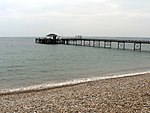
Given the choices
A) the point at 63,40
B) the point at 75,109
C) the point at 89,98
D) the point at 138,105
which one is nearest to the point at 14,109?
the point at 75,109

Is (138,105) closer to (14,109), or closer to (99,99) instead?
(99,99)

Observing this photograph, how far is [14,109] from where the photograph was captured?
8.54 metres

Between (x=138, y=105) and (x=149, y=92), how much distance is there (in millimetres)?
2482

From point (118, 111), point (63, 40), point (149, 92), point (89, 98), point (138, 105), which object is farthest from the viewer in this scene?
point (63, 40)

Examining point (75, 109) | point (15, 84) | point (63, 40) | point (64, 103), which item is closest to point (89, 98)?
point (64, 103)

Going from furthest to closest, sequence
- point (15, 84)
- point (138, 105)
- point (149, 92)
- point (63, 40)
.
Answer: point (63, 40) < point (15, 84) < point (149, 92) < point (138, 105)

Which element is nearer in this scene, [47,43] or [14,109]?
[14,109]

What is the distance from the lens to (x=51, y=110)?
8.14 meters

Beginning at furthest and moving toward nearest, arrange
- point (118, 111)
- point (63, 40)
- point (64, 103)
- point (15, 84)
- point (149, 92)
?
point (63, 40)
point (15, 84)
point (149, 92)
point (64, 103)
point (118, 111)

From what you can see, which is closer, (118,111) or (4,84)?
(118,111)

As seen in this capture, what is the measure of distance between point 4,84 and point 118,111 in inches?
469

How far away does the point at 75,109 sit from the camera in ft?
26.9

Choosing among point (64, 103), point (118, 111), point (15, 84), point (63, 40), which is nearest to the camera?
point (118, 111)

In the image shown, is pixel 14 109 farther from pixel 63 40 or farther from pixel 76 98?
pixel 63 40
